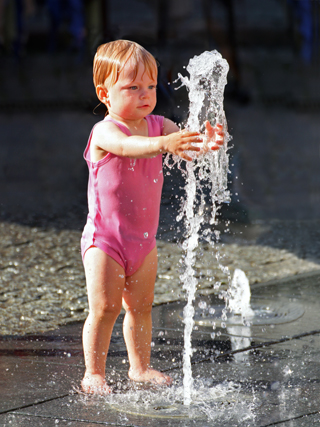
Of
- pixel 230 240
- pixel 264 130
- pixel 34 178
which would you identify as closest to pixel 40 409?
pixel 230 240

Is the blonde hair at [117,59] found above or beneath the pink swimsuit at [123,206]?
above

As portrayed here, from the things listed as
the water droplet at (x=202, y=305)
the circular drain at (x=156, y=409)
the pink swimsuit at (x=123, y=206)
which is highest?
the pink swimsuit at (x=123, y=206)

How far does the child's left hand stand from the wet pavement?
1017 millimetres

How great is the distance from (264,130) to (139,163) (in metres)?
10.2

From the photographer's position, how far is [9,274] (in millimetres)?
5043

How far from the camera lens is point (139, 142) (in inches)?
104

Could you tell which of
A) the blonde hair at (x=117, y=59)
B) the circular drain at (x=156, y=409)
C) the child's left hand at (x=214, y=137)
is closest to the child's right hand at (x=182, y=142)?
the child's left hand at (x=214, y=137)

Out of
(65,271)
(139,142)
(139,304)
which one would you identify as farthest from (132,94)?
(65,271)

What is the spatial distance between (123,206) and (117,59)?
60 centimetres

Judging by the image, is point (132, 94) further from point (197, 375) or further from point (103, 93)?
point (197, 375)

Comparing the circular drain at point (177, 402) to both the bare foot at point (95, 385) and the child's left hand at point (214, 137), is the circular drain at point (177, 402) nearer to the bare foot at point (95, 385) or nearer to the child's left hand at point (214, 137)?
the bare foot at point (95, 385)

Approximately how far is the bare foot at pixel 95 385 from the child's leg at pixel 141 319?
0.16m

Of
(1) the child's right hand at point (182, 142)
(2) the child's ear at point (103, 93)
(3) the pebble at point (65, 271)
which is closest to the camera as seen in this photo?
(1) the child's right hand at point (182, 142)

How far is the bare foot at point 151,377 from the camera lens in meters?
2.99
